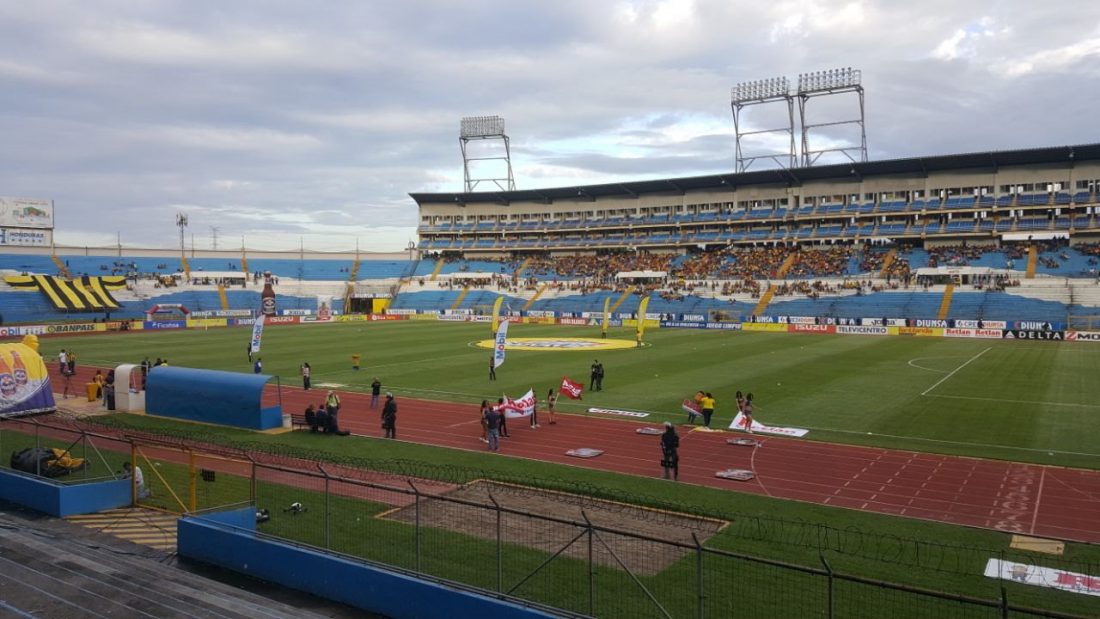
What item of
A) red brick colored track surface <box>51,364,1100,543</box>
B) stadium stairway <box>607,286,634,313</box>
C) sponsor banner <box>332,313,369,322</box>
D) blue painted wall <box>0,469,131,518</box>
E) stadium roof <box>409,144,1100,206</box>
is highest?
stadium roof <box>409,144,1100,206</box>

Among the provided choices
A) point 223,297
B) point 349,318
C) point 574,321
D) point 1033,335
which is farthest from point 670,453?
point 223,297

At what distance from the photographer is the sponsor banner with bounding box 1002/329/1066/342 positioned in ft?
200

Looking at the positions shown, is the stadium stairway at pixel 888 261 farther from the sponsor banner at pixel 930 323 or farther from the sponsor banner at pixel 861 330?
the sponsor banner at pixel 861 330

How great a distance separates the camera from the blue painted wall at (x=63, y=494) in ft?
53.1

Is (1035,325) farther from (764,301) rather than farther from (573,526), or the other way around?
(573,526)

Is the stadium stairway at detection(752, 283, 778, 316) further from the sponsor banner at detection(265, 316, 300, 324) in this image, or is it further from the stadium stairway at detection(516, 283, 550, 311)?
the sponsor banner at detection(265, 316, 300, 324)

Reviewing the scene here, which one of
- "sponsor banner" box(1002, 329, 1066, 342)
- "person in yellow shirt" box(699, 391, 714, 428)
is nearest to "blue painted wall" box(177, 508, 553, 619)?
"person in yellow shirt" box(699, 391, 714, 428)

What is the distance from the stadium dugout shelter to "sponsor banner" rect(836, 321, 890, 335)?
5587 cm

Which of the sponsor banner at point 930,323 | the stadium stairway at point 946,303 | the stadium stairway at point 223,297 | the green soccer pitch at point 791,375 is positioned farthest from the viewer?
the stadium stairway at point 223,297

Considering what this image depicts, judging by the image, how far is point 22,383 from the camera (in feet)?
90.4

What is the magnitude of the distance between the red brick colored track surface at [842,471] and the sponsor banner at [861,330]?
48093 millimetres

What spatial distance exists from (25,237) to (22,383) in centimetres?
7802

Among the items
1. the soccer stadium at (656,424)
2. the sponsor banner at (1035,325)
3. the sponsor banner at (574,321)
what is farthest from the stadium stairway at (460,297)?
the sponsor banner at (1035,325)

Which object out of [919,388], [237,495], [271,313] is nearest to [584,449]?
[237,495]
